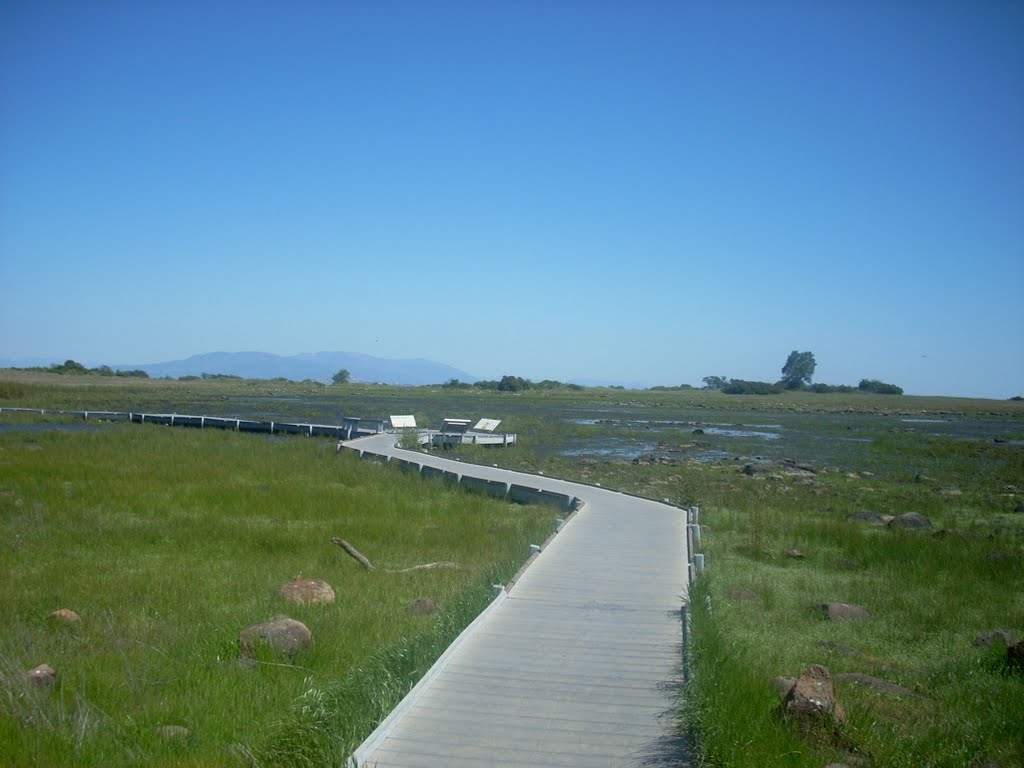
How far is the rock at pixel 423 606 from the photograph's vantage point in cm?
1106

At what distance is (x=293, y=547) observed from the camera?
15297 millimetres

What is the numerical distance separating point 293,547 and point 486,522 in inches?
156

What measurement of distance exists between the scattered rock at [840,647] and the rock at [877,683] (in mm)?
1033

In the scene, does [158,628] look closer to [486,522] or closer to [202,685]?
[202,685]

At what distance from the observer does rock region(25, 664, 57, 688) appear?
311 inches

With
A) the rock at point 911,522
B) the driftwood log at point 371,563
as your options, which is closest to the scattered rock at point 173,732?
the driftwood log at point 371,563

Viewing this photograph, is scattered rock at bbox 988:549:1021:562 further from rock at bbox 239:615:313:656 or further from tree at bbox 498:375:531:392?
tree at bbox 498:375:531:392

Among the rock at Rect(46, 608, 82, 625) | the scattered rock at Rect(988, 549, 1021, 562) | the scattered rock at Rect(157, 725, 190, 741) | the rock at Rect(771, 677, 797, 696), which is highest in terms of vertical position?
the rock at Rect(771, 677, 797, 696)

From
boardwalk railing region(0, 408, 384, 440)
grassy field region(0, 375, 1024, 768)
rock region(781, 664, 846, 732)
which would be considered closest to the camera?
rock region(781, 664, 846, 732)

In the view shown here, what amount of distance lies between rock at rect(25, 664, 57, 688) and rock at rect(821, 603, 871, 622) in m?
8.39

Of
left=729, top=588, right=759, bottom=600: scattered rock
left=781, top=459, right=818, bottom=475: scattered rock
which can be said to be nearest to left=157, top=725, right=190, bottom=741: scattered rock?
left=729, top=588, right=759, bottom=600: scattered rock

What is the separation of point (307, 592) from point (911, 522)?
1237 cm

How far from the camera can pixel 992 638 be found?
9.96m

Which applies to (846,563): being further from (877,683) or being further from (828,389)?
(828,389)
